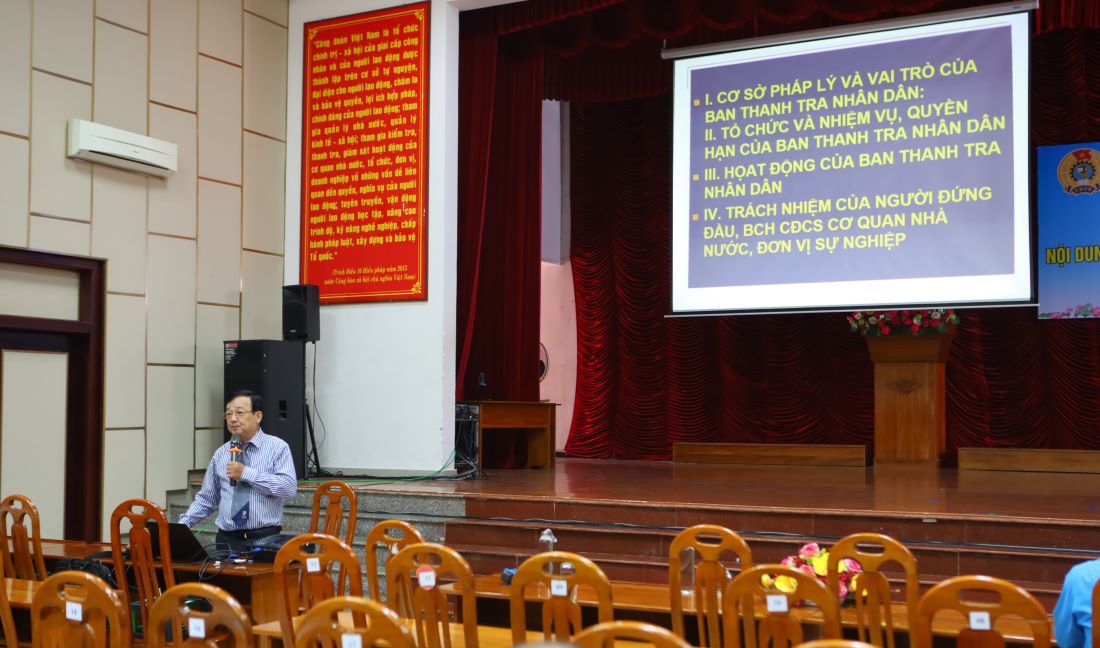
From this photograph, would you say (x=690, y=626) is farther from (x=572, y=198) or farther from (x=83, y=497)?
(x=572, y=198)

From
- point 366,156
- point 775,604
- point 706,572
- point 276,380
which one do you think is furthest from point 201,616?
point 366,156

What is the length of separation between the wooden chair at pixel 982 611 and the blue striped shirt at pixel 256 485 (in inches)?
125

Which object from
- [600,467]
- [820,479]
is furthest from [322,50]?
[820,479]

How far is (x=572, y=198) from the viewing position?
1013cm

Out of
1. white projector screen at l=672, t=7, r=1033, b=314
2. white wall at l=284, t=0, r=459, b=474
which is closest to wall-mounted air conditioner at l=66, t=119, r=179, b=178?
white wall at l=284, t=0, r=459, b=474

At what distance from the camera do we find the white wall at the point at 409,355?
22.7 ft

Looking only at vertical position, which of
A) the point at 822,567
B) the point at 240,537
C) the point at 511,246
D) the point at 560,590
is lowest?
the point at 240,537

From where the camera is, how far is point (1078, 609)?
8.09 feet

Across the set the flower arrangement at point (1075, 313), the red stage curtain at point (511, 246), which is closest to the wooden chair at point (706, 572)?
the red stage curtain at point (511, 246)

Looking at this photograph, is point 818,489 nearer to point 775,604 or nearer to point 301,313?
point 301,313

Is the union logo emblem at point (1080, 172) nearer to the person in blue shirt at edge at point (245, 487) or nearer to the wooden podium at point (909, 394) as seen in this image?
the wooden podium at point (909, 394)

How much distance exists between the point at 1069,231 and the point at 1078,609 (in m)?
6.08

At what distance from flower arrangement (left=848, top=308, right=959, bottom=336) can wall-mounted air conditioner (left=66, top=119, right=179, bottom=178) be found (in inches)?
190

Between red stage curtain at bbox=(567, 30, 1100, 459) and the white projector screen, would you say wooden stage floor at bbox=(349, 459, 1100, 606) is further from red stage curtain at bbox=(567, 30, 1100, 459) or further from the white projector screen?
red stage curtain at bbox=(567, 30, 1100, 459)
